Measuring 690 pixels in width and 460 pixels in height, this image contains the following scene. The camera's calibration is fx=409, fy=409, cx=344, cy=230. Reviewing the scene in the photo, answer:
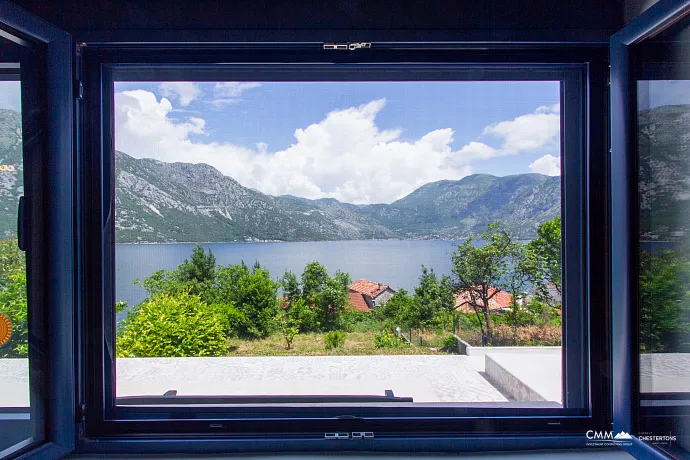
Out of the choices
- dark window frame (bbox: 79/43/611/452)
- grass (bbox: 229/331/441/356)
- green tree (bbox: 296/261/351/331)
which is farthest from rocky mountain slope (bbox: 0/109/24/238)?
green tree (bbox: 296/261/351/331)

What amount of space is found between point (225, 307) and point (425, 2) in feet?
4.66

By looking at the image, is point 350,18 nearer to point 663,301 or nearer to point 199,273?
point 199,273

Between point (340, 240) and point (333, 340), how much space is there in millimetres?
415

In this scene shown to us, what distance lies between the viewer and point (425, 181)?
1680 mm

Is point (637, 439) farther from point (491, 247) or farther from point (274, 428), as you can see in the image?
point (274, 428)

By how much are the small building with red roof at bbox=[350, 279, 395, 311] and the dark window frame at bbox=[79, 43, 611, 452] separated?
402 mm

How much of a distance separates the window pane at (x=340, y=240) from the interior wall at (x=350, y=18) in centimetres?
20

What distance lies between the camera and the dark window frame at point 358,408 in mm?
1555

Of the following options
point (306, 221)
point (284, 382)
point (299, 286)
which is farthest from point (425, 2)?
point (284, 382)

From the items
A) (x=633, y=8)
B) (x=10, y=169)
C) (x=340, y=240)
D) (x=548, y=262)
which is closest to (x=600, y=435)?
(x=548, y=262)

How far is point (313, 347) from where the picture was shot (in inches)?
66.5

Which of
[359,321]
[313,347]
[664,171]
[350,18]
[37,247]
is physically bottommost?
[313,347]

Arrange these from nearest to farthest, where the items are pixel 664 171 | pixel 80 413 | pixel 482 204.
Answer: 1. pixel 664 171
2. pixel 80 413
3. pixel 482 204

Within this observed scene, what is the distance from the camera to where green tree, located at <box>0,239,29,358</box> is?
143cm
